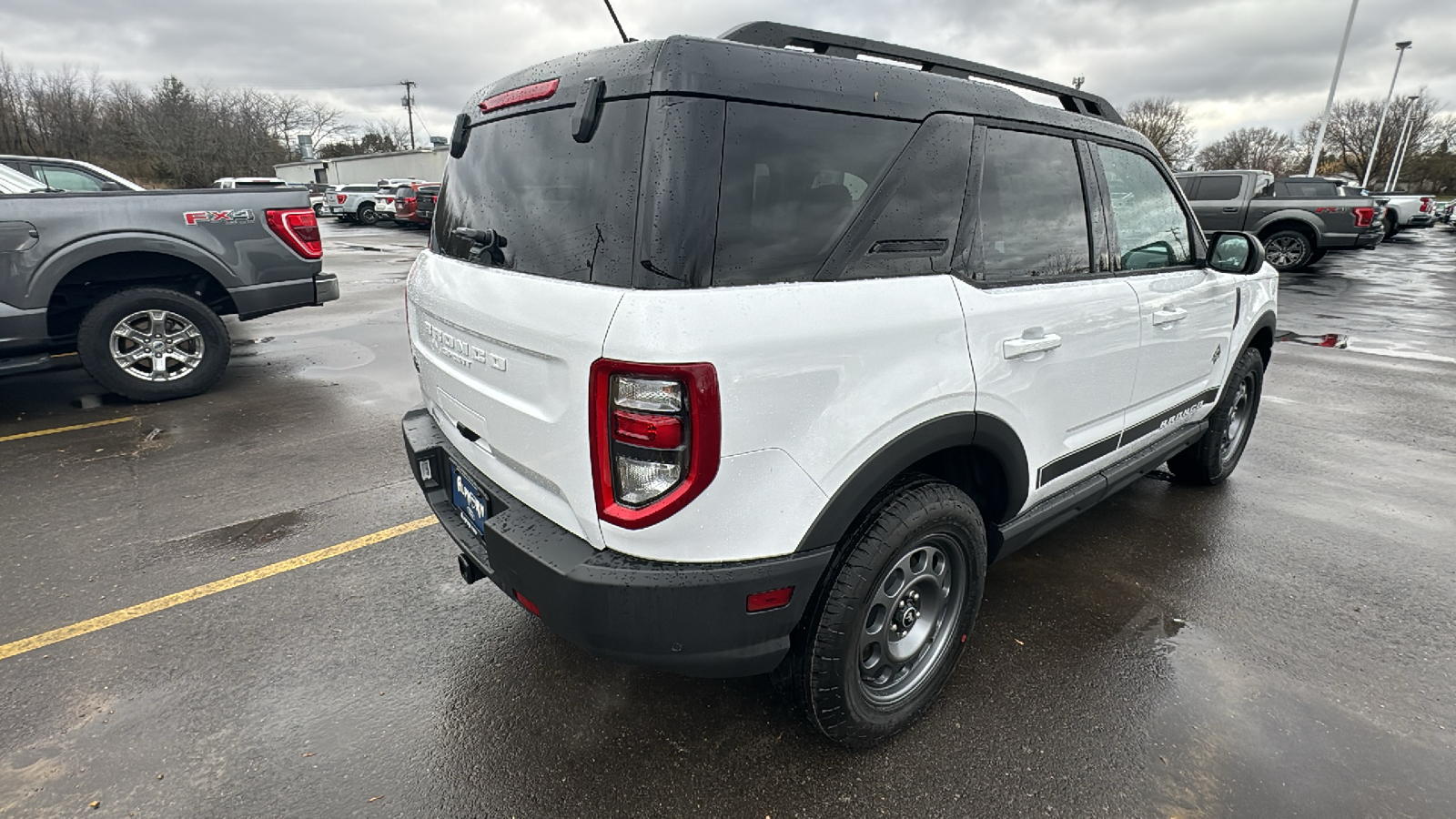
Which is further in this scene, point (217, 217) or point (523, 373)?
point (217, 217)

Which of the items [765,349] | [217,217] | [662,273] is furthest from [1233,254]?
[217,217]

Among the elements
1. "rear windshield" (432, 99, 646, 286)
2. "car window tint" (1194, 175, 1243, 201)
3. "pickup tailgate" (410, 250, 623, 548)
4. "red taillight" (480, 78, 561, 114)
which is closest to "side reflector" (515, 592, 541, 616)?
"pickup tailgate" (410, 250, 623, 548)

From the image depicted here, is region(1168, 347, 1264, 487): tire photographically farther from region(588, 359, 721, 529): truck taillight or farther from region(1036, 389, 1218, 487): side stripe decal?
region(588, 359, 721, 529): truck taillight

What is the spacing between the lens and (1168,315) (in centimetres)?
292

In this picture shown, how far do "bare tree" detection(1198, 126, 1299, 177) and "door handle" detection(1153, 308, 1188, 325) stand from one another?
72.0m

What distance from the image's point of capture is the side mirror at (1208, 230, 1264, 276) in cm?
326

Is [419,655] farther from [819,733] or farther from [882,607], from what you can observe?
[882,607]

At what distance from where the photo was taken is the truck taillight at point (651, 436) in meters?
1.52

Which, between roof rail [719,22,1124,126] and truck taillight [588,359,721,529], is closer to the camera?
truck taillight [588,359,721,529]

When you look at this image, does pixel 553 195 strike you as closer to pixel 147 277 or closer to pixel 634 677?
pixel 634 677

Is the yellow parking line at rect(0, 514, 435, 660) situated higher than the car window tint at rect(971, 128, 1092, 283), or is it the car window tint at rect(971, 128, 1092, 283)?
the car window tint at rect(971, 128, 1092, 283)

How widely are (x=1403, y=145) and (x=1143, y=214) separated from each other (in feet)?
215


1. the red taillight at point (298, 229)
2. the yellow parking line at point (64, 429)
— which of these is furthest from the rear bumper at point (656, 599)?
the red taillight at point (298, 229)

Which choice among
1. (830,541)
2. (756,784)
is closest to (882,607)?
(830,541)
